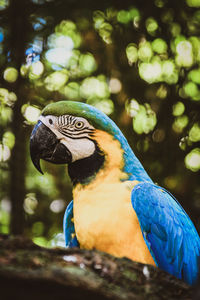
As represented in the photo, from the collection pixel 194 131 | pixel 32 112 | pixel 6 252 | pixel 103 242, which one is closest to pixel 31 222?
pixel 32 112

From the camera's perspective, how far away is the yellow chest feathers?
211 cm

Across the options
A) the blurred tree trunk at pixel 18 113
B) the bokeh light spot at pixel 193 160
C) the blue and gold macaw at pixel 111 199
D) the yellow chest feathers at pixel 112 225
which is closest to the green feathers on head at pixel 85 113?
the blue and gold macaw at pixel 111 199

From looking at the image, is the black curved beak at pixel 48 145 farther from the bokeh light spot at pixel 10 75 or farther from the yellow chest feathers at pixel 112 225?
the bokeh light spot at pixel 10 75

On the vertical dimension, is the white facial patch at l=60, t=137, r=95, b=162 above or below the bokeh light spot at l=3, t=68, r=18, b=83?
below

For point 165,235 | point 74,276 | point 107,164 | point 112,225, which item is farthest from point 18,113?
point 74,276

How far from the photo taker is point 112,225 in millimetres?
2113

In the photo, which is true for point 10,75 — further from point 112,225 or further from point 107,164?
point 112,225

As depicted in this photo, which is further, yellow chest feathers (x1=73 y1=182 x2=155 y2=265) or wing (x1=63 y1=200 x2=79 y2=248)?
wing (x1=63 y1=200 x2=79 y2=248)

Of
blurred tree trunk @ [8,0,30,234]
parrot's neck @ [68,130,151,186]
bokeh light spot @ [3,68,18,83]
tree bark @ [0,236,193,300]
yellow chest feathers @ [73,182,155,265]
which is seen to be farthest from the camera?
bokeh light spot @ [3,68,18,83]

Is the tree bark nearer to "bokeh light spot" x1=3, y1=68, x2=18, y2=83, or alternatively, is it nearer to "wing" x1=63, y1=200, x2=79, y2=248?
"wing" x1=63, y1=200, x2=79, y2=248

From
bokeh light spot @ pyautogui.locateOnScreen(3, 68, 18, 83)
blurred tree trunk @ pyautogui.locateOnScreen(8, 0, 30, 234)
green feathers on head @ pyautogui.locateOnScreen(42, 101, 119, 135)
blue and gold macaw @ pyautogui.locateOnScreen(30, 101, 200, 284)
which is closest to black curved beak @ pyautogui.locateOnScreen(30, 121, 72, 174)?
blue and gold macaw @ pyautogui.locateOnScreen(30, 101, 200, 284)

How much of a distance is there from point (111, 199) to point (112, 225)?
0.15 m

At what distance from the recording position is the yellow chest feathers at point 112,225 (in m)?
2.11

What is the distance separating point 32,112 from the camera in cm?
410
